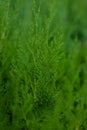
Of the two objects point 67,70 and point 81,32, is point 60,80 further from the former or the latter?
point 81,32

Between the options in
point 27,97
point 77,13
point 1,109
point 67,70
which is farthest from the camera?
point 77,13

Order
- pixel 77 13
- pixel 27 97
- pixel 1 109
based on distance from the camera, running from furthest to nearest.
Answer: pixel 77 13
pixel 1 109
pixel 27 97

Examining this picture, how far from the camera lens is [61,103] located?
1.95m

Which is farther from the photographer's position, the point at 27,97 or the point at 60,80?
the point at 60,80

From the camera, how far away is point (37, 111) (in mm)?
2092

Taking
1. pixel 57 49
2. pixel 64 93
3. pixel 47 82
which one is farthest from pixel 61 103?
pixel 64 93

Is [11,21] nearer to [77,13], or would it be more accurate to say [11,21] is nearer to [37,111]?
[37,111]

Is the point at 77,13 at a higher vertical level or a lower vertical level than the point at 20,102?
higher

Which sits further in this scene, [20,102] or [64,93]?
[64,93]

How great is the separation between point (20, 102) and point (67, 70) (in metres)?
Result: 0.76

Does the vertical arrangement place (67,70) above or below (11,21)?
below

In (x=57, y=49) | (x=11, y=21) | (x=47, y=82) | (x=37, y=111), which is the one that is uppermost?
(x=11, y=21)

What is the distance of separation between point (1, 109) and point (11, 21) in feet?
2.13

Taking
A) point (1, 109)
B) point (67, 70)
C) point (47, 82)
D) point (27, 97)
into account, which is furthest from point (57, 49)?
point (67, 70)
